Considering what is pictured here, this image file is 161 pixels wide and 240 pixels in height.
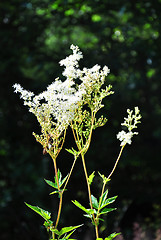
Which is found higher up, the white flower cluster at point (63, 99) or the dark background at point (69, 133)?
the dark background at point (69, 133)

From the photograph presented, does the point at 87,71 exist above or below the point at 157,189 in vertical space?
below

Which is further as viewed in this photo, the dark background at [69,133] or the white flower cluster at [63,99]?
the dark background at [69,133]

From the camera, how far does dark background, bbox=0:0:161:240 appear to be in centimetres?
442

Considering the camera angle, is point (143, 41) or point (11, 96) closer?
point (143, 41)

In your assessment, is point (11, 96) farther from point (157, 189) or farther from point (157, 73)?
point (157, 189)

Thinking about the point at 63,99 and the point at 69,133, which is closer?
the point at 63,99

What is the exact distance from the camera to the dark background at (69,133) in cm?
442

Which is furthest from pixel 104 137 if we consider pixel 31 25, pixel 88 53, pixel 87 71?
pixel 87 71

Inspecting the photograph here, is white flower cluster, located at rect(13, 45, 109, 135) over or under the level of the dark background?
under

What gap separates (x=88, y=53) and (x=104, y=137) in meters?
1.24

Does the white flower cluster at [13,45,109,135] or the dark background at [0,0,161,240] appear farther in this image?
the dark background at [0,0,161,240]

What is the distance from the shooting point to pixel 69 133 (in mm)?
4637

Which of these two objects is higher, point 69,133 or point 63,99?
point 69,133

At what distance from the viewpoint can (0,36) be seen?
4551 millimetres
